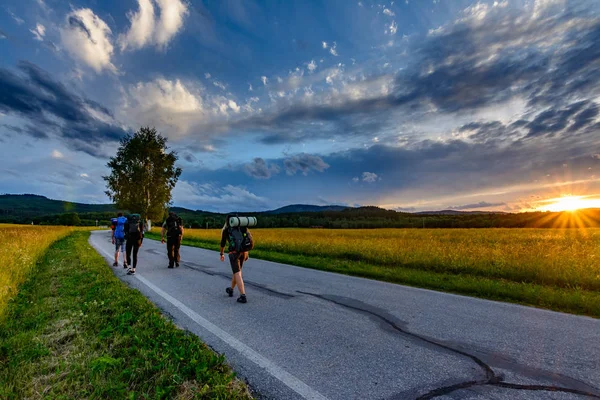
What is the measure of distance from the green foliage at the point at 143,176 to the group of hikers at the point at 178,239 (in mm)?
31844

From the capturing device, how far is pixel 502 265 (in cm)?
1022

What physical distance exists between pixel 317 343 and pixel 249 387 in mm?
1340

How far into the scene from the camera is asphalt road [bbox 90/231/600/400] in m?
3.21

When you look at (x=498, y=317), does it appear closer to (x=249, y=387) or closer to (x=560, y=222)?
(x=249, y=387)

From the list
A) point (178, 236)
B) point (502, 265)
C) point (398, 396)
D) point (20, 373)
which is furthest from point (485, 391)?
point (178, 236)

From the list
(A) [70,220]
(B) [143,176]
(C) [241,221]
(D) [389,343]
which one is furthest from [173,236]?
(A) [70,220]

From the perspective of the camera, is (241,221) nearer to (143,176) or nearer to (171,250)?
(171,250)

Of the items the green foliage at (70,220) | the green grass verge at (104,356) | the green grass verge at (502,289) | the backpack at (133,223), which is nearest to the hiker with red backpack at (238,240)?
the green grass verge at (104,356)

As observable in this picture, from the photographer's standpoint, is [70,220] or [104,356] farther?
[70,220]

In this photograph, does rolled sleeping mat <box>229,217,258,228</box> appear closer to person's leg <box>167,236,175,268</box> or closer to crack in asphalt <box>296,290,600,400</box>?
crack in asphalt <box>296,290,600,400</box>

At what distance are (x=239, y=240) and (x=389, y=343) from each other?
3671 millimetres

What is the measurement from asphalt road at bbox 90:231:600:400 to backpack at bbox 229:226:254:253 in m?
1.13

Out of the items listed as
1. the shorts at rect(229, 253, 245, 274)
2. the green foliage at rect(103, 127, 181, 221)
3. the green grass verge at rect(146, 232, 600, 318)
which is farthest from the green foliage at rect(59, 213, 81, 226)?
the shorts at rect(229, 253, 245, 274)

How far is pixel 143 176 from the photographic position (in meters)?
41.0
